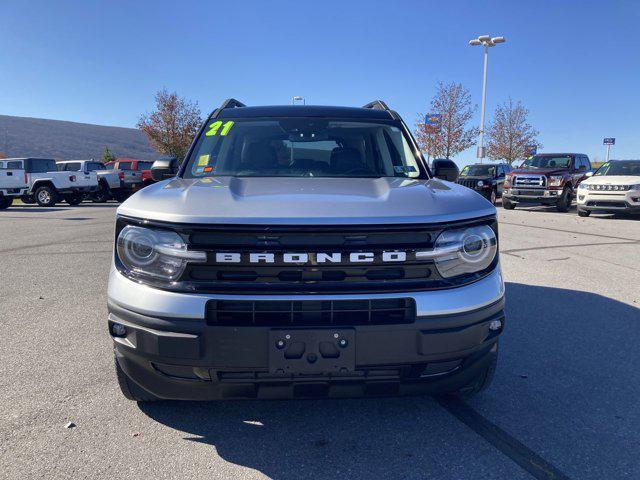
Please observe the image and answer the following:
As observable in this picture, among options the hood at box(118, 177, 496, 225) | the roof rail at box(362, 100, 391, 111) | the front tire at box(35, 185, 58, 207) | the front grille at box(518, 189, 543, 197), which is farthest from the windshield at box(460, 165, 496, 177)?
the hood at box(118, 177, 496, 225)

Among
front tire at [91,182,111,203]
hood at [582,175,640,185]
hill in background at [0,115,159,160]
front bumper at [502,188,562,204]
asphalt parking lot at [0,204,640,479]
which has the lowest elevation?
asphalt parking lot at [0,204,640,479]

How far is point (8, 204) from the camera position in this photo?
20.2 metres

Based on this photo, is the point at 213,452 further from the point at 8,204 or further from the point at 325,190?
the point at 8,204

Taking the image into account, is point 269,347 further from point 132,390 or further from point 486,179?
point 486,179

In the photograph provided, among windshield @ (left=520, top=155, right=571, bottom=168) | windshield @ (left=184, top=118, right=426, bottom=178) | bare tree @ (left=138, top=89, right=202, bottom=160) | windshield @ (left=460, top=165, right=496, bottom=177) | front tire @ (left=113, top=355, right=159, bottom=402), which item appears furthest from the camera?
bare tree @ (left=138, top=89, right=202, bottom=160)

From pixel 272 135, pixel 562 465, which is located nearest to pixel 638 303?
pixel 562 465

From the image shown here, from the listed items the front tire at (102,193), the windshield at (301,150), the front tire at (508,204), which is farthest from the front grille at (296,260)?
the front tire at (102,193)

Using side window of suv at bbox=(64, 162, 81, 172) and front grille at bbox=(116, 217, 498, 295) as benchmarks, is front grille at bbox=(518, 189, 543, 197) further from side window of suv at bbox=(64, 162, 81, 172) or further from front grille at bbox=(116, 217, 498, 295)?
side window of suv at bbox=(64, 162, 81, 172)

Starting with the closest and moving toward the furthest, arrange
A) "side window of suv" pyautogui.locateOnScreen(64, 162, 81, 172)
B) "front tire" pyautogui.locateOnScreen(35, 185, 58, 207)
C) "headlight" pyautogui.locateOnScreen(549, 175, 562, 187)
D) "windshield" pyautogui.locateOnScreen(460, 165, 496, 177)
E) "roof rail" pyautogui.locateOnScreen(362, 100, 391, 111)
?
"roof rail" pyautogui.locateOnScreen(362, 100, 391, 111), "headlight" pyautogui.locateOnScreen(549, 175, 562, 187), "front tire" pyautogui.locateOnScreen(35, 185, 58, 207), "windshield" pyautogui.locateOnScreen(460, 165, 496, 177), "side window of suv" pyautogui.locateOnScreen(64, 162, 81, 172)

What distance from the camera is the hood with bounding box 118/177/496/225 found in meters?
2.23

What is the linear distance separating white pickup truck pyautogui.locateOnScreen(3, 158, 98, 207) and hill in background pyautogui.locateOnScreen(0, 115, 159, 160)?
4610 centimetres

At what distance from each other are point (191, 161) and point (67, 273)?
412cm

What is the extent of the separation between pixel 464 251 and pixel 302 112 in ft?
6.92

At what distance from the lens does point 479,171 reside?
2173 centimetres
